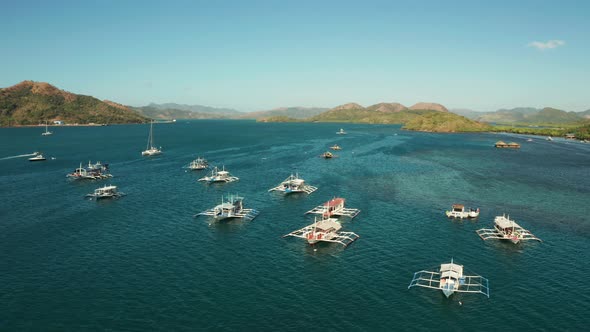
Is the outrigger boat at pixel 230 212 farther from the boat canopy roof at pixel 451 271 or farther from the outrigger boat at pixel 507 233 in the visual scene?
the outrigger boat at pixel 507 233

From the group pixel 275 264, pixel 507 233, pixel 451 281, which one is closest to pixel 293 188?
pixel 275 264

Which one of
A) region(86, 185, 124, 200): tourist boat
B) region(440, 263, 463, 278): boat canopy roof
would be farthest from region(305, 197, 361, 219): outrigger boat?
region(86, 185, 124, 200): tourist boat

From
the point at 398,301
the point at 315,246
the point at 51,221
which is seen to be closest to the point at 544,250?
the point at 398,301

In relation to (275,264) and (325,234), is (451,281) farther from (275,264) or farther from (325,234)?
(275,264)

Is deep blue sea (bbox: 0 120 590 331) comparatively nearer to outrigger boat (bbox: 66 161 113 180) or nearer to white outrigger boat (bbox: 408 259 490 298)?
white outrigger boat (bbox: 408 259 490 298)

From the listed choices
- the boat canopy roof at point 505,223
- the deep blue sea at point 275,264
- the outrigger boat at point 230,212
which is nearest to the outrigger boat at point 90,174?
the deep blue sea at point 275,264

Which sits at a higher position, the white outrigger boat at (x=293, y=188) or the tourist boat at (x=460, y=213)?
the white outrigger boat at (x=293, y=188)

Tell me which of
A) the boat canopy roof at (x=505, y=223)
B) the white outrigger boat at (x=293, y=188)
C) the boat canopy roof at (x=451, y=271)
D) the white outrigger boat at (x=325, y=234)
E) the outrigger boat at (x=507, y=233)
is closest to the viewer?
the boat canopy roof at (x=451, y=271)
